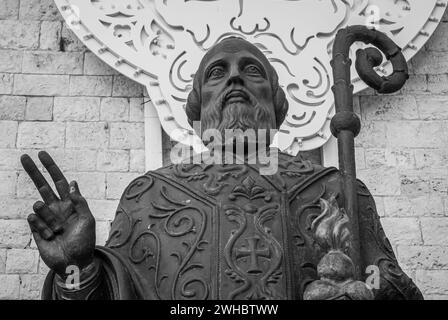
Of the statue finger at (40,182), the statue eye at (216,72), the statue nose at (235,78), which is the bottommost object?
the statue finger at (40,182)

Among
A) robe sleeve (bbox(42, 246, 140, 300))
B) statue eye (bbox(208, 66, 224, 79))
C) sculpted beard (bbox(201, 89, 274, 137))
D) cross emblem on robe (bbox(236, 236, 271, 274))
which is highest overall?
statue eye (bbox(208, 66, 224, 79))

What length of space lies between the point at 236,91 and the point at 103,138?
202cm

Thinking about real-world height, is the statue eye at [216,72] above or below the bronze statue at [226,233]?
above

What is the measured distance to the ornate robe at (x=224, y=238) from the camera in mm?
3322

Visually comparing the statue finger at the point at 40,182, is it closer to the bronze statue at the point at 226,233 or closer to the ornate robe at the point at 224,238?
the bronze statue at the point at 226,233

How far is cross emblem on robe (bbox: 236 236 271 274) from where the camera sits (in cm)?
331

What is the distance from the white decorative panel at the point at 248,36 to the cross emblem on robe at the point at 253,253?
7.06 feet

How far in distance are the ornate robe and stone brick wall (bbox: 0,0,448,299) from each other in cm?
183

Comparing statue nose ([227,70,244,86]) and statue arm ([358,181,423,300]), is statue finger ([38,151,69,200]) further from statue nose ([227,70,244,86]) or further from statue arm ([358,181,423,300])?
statue arm ([358,181,423,300])

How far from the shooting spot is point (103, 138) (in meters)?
5.69

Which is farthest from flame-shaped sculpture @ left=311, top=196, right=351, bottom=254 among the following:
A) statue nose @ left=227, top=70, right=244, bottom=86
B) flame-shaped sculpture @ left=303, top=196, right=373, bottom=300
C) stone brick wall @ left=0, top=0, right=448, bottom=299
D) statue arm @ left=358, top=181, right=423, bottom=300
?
stone brick wall @ left=0, top=0, right=448, bottom=299

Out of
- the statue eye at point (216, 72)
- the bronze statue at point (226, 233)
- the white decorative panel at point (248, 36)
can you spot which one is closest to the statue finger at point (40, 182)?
the bronze statue at point (226, 233)

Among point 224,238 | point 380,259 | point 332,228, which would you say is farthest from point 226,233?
point 380,259

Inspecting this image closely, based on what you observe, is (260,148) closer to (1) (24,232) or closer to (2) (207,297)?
(2) (207,297)
